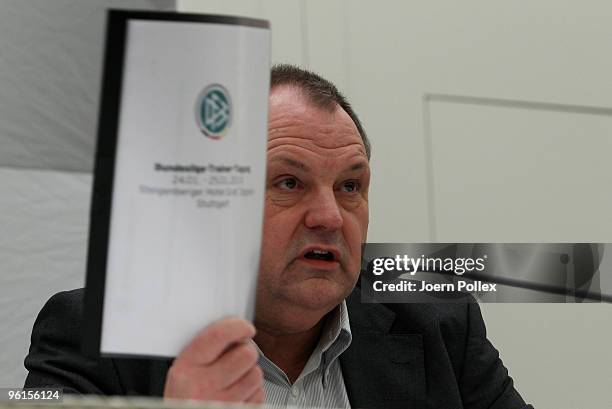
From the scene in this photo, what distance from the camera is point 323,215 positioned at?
2.70 ft

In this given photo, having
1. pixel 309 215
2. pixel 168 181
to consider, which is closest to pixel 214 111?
pixel 168 181

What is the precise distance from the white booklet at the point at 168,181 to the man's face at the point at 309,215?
14.7 inches

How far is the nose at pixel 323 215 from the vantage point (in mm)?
825

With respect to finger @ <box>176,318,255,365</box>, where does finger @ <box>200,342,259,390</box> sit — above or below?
below

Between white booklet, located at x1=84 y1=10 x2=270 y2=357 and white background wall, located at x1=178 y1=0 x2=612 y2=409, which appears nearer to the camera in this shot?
white booklet, located at x1=84 y1=10 x2=270 y2=357

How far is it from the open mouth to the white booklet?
434 millimetres

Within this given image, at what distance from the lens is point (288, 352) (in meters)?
0.99

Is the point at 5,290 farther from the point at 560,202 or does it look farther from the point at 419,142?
the point at 560,202

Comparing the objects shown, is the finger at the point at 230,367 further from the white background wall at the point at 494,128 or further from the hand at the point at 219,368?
the white background wall at the point at 494,128

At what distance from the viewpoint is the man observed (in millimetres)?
840

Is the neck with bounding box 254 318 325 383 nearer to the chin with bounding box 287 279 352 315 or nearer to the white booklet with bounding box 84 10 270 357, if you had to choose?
the chin with bounding box 287 279 352 315

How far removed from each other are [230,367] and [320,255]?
16.2 inches

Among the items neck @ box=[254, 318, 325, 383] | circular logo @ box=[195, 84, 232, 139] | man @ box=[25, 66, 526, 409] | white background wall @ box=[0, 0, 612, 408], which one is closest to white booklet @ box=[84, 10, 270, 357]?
circular logo @ box=[195, 84, 232, 139]

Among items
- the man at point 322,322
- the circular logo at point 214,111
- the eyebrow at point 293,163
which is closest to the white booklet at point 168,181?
the circular logo at point 214,111
